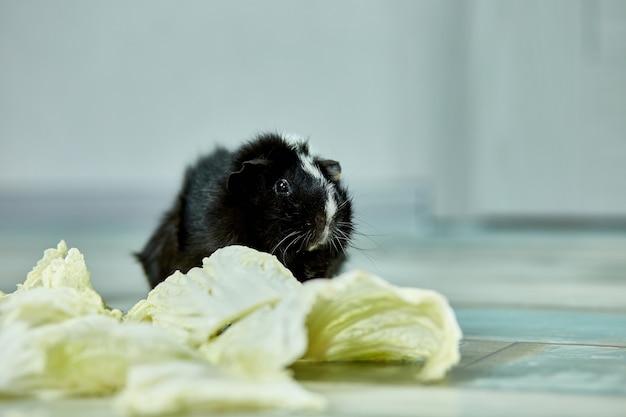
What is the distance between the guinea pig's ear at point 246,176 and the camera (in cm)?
180

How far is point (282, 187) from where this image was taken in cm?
180

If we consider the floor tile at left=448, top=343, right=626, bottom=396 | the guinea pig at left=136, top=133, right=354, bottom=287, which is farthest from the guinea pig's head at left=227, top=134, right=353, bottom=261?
the floor tile at left=448, top=343, right=626, bottom=396

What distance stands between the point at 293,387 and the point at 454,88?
5.33 metres

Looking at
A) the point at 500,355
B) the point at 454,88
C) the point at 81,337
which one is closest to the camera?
the point at 81,337

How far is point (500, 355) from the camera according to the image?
142 centimetres

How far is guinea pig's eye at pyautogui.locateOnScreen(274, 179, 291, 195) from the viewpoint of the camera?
179cm

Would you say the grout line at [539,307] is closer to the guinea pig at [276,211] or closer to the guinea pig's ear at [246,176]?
the guinea pig at [276,211]

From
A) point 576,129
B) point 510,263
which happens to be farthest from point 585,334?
point 576,129

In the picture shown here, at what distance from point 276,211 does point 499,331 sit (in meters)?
0.51

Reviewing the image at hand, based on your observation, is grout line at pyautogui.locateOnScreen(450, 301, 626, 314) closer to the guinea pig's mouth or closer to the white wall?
the guinea pig's mouth

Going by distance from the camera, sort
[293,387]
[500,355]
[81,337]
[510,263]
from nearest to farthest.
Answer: [293,387], [81,337], [500,355], [510,263]

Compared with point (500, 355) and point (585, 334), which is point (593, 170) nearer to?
point (585, 334)

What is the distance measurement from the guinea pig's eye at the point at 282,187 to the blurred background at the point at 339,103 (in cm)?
370

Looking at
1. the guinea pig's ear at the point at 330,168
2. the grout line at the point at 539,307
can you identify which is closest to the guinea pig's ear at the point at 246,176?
the guinea pig's ear at the point at 330,168
